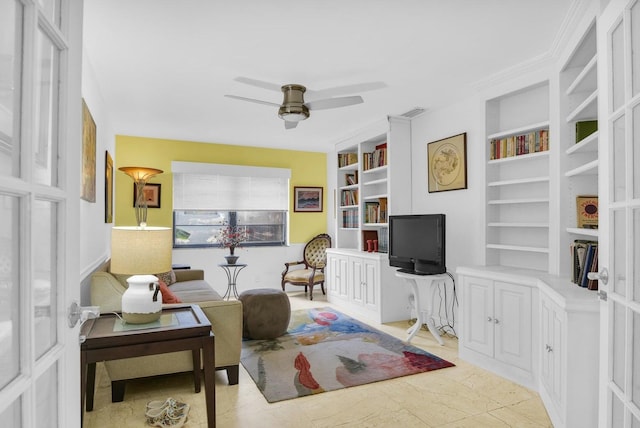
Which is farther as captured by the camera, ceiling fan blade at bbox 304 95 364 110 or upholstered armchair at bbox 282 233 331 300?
upholstered armchair at bbox 282 233 331 300

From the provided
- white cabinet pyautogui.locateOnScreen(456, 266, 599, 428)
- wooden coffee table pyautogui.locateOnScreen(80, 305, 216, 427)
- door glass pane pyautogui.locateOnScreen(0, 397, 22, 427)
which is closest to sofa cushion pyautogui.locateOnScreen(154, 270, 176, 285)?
wooden coffee table pyautogui.locateOnScreen(80, 305, 216, 427)

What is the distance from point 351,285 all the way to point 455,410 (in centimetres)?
284

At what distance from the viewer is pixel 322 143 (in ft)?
21.1

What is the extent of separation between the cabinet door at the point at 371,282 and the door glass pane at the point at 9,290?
427 centimetres

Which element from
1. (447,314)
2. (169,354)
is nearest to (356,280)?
(447,314)

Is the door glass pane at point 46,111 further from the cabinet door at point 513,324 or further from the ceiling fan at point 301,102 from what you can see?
the cabinet door at point 513,324

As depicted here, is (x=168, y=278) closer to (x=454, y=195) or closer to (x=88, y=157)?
(x=88, y=157)

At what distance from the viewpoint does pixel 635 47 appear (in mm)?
1366

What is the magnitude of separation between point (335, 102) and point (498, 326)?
2.29 metres

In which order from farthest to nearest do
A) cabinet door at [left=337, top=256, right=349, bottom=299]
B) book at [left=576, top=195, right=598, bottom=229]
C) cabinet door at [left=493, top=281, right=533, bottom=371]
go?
cabinet door at [left=337, top=256, right=349, bottom=299] → cabinet door at [left=493, top=281, right=533, bottom=371] → book at [left=576, top=195, right=598, bottom=229]

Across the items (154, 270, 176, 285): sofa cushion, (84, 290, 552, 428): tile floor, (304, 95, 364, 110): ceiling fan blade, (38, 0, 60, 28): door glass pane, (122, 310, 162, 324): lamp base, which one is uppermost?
(304, 95, 364, 110): ceiling fan blade

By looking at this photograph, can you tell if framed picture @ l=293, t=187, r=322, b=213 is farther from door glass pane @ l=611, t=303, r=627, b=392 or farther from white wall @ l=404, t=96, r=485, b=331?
door glass pane @ l=611, t=303, r=627, b=392

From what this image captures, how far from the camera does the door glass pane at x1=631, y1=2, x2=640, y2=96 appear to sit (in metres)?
1.35

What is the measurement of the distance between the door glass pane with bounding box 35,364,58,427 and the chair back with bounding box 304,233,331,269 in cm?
582
